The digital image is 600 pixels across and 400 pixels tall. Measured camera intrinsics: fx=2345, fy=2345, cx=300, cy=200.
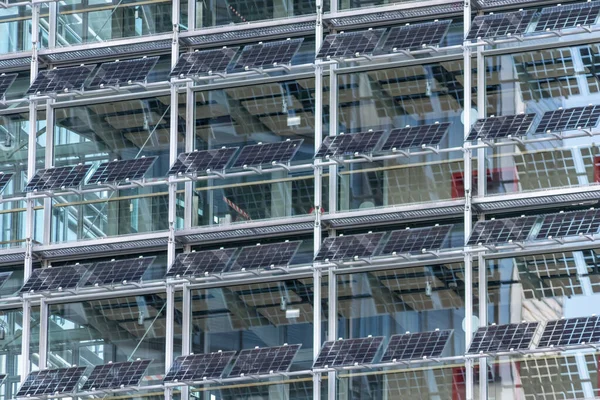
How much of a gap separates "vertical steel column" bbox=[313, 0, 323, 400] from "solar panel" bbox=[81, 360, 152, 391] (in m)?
4.61

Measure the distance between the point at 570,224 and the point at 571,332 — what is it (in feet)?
9.21

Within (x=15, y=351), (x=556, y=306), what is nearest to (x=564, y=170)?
Answer: (x=556, y=306)

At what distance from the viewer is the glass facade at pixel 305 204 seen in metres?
59.1

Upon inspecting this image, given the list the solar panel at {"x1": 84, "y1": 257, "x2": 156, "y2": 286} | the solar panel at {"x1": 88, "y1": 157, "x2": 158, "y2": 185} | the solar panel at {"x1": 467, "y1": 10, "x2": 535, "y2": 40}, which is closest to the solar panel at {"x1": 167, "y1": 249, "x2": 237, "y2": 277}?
Answer: the solar panel at {"x1": 84, "y1": 257, "x2": 156, "y2": 286}

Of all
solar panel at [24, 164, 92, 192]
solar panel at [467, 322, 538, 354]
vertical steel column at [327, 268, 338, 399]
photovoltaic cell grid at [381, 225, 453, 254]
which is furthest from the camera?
solar panel at [24, 164, 92, 192]

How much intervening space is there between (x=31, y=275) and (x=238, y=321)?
19.7 feet

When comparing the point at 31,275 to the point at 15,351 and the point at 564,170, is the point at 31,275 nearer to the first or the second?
the point at 15,351

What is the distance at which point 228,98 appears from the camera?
63125 millimetres

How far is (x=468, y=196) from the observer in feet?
196

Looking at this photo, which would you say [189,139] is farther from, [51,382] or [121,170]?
[51,382]

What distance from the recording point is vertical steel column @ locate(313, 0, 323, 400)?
2360 inches

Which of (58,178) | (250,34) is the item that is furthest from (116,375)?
(250,34)

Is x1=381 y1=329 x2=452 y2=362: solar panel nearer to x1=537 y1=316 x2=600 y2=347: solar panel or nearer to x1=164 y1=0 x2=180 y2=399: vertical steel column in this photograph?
x1=537 y1=316 x2=600 y2=347: solar panel

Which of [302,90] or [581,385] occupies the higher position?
[302,90]
